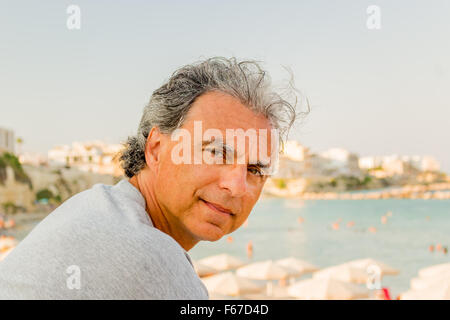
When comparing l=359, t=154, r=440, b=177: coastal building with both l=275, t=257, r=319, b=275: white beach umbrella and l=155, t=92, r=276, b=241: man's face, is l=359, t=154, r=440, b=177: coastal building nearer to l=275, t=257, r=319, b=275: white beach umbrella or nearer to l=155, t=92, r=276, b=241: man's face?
l=275, t=257, r=319, b=275: white beach umbrella

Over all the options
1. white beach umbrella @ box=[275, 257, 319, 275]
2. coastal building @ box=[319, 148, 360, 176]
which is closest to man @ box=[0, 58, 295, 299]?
white beach umbrella @ box=[275, 257, 319, 275]

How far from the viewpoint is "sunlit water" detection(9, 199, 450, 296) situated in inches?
1076

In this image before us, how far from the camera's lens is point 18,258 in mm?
881

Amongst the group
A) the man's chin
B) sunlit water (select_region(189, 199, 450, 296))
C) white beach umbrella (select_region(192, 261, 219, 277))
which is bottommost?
sunlit water (select_region(189, 199, 450, 296))

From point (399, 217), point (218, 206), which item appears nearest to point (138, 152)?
point (218, 206)

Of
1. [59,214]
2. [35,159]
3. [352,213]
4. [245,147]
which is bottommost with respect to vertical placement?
[352,213]

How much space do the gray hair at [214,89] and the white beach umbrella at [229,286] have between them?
9193mm

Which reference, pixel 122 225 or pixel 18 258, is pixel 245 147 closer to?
pixel 122 225

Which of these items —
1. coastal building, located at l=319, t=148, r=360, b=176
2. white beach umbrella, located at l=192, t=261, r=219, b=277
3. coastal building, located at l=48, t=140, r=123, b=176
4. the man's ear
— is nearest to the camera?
the man's ear

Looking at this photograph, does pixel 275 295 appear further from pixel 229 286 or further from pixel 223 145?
pixel 223 145

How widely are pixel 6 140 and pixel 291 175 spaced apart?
41.8 meters

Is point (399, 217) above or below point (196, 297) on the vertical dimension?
below
